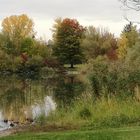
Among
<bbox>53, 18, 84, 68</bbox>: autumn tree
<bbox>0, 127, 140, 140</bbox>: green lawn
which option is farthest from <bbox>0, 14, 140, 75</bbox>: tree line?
<bbox>0, 127, 140, 140</bbox>: green lawn

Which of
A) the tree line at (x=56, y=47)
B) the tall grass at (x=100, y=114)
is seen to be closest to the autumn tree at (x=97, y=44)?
the tree line at (x=56, y=47)

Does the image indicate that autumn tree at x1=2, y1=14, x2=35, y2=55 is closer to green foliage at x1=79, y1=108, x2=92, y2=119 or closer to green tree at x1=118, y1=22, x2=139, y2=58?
green tree at x1=118, y1=22, x2=139, y2=58

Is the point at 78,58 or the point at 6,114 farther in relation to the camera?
the point at 78,58

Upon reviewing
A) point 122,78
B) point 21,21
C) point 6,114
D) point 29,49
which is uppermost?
point 21,21

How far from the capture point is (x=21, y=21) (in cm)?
10069

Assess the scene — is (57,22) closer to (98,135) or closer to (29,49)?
(29,49)

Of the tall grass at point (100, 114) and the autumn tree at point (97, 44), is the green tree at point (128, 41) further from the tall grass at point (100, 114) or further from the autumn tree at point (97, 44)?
the tall grass at point (100, 114)

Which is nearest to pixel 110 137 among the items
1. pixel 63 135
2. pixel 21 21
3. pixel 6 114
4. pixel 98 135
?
pixel 98 135

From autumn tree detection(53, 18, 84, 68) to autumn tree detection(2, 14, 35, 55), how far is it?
23.6ft

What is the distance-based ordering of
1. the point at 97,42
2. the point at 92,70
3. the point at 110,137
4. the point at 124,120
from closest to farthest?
the point at 110,137
the point at 124,120
the point at 92,70
the point at 97,42

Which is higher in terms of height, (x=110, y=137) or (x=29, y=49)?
(x=29, y=49)

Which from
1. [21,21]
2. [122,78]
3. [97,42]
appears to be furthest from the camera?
[21,21]

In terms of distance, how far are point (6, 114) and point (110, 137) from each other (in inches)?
620

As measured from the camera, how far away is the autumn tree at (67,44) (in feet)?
299
